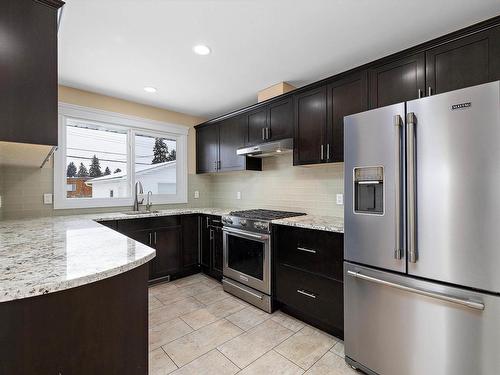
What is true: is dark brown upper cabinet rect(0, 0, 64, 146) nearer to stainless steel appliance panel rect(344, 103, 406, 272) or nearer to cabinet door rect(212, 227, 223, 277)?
stainless steel appliance panel rect(344, 103, 406, 272)

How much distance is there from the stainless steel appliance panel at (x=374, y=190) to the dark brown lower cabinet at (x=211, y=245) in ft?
6.28

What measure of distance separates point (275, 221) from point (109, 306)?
1753 mm

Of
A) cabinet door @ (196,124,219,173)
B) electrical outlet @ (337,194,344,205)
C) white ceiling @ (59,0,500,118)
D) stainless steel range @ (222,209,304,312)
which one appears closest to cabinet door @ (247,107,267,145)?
white ceiling @ (59,0,500,118)

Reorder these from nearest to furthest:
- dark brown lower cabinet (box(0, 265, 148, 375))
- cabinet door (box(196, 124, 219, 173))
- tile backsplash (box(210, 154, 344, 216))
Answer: dark brown lower cabinet (box(0, 265, 148, 375)), tile backsplash (box(210, 154, 344, 216)), cabinet door (box(196, 124, 219, 173))

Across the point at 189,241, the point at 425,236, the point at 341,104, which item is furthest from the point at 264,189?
the point at 425,236

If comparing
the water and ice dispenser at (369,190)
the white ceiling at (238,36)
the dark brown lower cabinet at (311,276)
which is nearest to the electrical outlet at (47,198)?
the white ceiling at (238,36)

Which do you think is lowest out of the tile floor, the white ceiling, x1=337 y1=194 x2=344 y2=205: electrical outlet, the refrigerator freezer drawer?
the tile floor

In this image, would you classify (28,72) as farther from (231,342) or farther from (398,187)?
(231,342)

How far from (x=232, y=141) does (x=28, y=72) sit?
8.37 ft

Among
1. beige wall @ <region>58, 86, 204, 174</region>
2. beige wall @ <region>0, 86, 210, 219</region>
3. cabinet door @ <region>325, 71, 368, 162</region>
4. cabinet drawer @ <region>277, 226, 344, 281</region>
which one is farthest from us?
beige wall @ <region>58, 86, 204, 174</region>

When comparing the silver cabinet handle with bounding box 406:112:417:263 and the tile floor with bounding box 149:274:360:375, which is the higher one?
the silver cabinet handle with bounding box 406:112:417:263

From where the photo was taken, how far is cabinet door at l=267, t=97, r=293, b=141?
284cm

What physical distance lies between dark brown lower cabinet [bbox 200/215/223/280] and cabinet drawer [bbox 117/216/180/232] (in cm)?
41

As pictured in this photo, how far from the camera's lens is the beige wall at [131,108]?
10.1 ft
